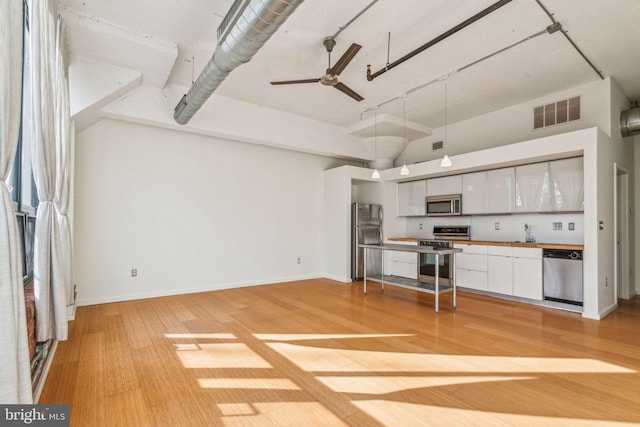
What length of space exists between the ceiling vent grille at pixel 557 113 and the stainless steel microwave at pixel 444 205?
67.8 inches

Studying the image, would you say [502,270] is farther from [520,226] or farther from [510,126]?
[510,126]

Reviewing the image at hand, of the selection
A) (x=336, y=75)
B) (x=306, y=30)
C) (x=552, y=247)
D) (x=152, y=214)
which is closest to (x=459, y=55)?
(x=336, y=75)

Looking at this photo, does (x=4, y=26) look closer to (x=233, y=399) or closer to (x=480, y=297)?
(x=233, y=399)

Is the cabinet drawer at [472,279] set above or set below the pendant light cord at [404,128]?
below

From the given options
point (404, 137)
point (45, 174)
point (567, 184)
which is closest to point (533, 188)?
point (567, 184)

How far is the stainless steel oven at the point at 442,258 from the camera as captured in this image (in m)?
5.62

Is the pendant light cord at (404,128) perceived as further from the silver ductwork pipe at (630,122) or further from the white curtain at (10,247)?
the white curtain at (10,247)

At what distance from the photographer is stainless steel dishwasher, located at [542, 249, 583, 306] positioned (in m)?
4.16

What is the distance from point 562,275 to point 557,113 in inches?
102

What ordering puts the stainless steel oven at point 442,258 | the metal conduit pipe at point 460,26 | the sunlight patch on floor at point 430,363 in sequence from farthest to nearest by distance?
the stainless steel oven at point 442,258, the metal conduit pipe at point 460,26, the sunlight patch on floor at point 430,363

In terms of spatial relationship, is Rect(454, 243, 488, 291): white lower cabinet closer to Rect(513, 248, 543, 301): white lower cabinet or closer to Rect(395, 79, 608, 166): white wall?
Rect(513, 248, 543, 301): white lower cabinet

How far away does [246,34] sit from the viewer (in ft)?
8.45

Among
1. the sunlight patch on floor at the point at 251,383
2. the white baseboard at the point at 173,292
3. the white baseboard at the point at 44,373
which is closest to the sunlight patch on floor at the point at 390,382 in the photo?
the sunlight patch on floor at the point at 251,383

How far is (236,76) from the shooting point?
4.48 metres
